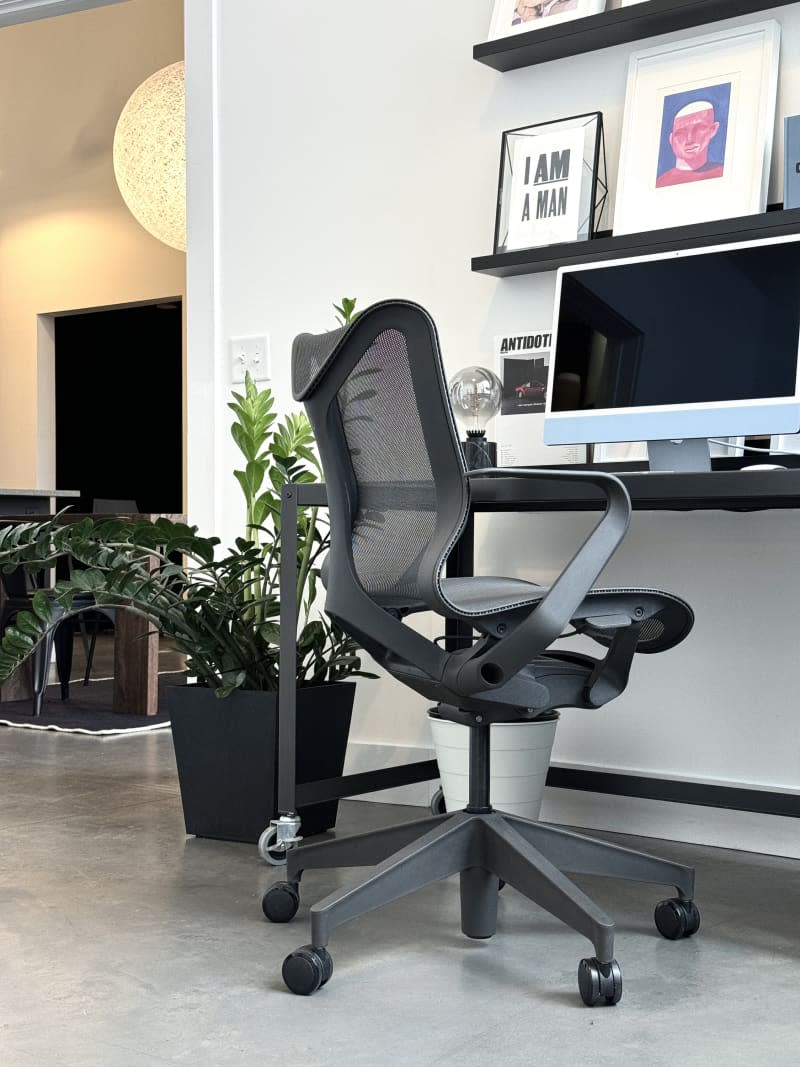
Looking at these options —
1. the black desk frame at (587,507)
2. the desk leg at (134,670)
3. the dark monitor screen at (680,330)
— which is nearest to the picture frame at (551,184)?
the dark monitor screen at (680,330)

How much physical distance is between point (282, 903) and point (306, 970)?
371 millimetres

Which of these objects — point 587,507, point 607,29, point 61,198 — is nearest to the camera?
point 587,507

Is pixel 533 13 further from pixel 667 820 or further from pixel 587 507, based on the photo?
pixel 667 820

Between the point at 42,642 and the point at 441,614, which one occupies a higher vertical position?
the point at 441,614

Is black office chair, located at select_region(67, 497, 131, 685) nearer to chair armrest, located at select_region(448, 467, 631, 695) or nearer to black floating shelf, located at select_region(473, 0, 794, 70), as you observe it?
black floating shelf, located at select_region(473, 0, 794, 70)

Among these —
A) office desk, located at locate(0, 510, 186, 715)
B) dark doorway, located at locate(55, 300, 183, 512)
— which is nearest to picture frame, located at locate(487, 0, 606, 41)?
office desk, located at locate(0, 510, 186, 715)

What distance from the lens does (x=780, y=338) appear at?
2379mm

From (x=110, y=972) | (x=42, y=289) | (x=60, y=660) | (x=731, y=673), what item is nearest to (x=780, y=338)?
(x=731, y=673)

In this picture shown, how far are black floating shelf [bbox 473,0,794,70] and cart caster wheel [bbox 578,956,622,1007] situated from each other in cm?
204

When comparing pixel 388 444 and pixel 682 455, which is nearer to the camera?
pixel 388 444

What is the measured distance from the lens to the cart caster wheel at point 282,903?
2176mm

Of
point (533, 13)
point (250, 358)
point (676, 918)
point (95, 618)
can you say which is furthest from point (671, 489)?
point (95, 618)

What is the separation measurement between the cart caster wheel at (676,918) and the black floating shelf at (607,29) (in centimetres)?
189

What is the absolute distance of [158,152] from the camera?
22.4ft
